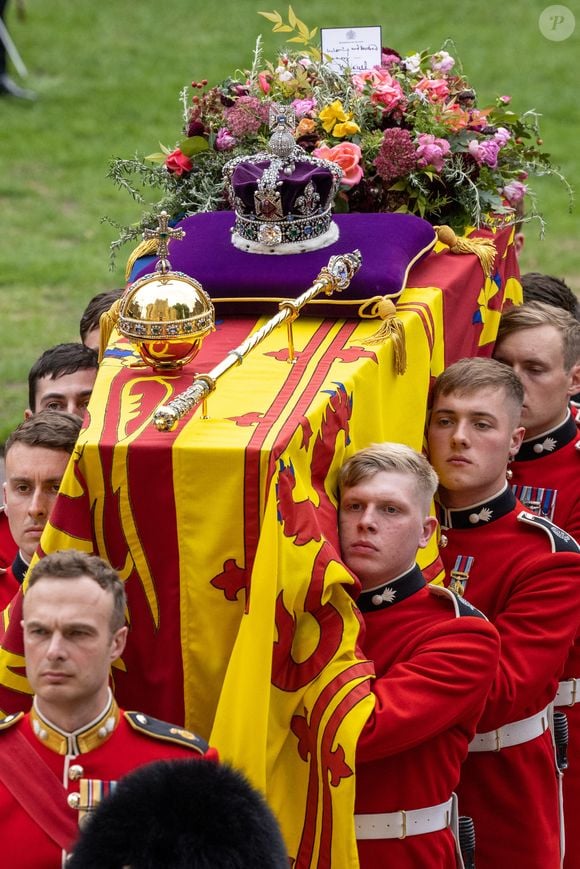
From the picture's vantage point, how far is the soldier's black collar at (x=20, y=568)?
13.1 feet

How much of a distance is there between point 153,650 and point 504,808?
48.8 inches

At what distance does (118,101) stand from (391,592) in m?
12.9

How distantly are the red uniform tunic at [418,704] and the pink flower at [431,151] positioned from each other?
Answer: 1845mm

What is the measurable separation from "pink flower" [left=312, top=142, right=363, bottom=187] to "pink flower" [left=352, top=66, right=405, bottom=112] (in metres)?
0.32

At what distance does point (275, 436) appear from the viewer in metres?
3.51

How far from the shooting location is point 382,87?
5.43 metres

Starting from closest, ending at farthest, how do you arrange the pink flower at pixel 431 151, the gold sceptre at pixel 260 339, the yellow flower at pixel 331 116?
the gold sceptre at pixel 260 339, the pink flower at pixel 431 151, the yellow flower at pixel 331 116

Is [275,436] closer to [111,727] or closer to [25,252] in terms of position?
[111,727]

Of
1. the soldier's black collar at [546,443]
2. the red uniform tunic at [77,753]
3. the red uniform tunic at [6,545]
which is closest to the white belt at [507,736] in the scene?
the soldier's black collar at [546,443]

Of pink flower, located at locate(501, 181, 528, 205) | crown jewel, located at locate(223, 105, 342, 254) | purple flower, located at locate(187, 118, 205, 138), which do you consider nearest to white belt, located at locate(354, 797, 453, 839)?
crown jewel, located at locate(223, 105, 342, 254)

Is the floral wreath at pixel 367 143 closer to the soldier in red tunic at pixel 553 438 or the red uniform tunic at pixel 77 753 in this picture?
the soldier in red tunic at pixel 553 438

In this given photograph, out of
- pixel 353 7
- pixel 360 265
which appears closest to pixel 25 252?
pixel 353 7

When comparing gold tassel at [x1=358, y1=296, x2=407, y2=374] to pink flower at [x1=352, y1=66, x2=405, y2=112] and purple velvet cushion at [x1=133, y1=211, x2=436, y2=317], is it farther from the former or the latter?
pink flower at [x1=352, y1=66, x2=405, y2=112]

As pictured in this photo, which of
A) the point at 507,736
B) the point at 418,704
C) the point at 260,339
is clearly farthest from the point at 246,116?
the point at 418,704
